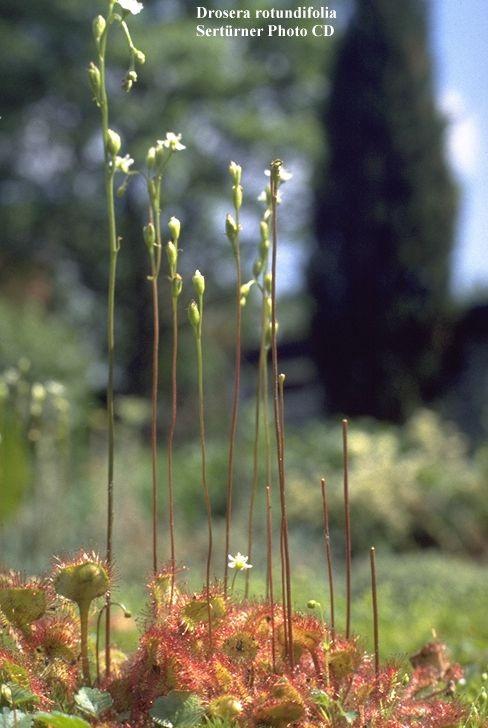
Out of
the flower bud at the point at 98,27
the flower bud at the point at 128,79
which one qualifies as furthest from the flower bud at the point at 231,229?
the flower bud at the point at 98,27

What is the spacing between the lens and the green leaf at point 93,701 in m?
1.27

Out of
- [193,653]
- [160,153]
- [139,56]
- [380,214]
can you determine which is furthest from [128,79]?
[380,214]

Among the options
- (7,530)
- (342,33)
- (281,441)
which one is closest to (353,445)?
(7,530)

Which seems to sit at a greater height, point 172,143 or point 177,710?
point 172,143

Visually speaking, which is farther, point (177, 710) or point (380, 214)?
point (380, 214)

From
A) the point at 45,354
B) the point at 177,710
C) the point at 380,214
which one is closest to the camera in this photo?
the point at 177,710

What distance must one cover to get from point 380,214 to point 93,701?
1026 centimetres

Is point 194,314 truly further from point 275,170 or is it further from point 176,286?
point 275,170

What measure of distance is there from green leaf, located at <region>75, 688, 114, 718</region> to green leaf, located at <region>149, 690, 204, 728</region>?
0.06 metres

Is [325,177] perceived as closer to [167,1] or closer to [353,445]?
[353,445]

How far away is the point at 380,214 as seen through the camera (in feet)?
36.7

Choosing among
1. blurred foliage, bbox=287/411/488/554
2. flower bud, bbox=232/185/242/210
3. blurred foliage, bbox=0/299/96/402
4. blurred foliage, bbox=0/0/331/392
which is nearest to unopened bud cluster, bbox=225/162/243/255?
flower bud, bbox=232/185/242/210

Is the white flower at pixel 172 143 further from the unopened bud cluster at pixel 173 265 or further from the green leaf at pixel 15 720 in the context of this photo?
the green leaf at pixel 15 720

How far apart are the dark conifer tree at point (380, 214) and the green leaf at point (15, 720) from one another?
949 centimetres
